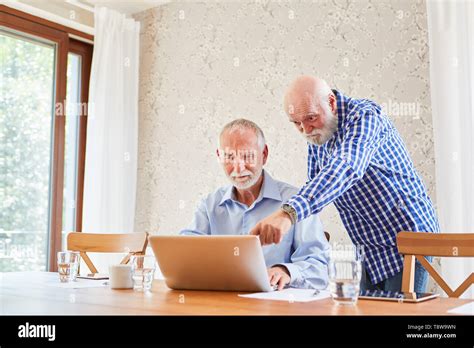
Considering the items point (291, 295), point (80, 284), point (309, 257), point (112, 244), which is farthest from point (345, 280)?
point (112, 244)

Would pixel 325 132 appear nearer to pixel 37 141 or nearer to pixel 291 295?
pixel 291 295

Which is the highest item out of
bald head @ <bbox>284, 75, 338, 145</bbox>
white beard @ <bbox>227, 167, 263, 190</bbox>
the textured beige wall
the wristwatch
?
the textured beige wall

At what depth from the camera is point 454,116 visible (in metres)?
2.73

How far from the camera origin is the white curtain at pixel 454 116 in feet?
8.80

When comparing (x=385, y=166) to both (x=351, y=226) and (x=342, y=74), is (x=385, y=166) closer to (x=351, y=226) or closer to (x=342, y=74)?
(x=351, y=226)

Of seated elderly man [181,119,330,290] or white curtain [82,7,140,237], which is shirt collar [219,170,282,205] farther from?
white curtain [82,7,140,237]

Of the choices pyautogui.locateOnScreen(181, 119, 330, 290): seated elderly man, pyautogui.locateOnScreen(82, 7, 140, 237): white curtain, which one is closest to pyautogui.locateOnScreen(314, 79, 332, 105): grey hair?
pyautogui.locateOnScreen(181, 119, 330, 290): seated elderly man

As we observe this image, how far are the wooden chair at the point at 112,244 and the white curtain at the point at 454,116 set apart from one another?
1.47 m

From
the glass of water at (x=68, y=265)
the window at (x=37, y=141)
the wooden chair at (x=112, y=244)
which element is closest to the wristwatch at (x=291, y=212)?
the glass of water at (x=68, y=265)

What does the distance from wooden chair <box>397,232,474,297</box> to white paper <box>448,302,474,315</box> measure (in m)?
0.46

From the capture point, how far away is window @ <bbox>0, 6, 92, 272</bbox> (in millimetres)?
3615

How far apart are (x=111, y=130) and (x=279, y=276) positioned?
2.68 meters

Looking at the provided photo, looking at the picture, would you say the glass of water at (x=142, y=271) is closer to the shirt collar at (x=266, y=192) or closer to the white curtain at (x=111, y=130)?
the shirt collar at (x=266, y=192)
